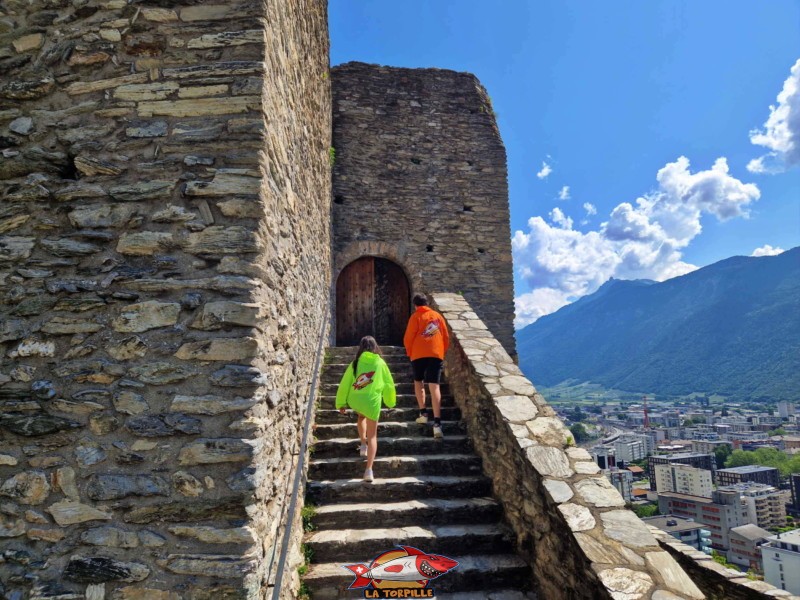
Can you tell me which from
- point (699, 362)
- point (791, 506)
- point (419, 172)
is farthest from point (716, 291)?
point (419, 172)

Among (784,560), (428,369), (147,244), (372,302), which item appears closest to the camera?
(147,244)

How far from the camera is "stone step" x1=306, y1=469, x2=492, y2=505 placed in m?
3.84

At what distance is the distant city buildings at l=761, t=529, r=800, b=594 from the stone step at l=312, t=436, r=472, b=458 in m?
12.9

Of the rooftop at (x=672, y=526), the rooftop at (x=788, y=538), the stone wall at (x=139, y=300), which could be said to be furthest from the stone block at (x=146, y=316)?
the rooftop at (x=672, y=526)

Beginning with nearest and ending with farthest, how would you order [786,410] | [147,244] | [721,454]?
[147,244] → [721,454] → [786,410]

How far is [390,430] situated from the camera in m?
4.71

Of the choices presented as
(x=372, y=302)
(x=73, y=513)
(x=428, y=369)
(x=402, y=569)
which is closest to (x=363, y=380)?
(x=428, y=369)

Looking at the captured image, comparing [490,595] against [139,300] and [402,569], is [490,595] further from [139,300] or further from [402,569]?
[139,300]

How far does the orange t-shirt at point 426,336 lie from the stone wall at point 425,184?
4276 millimetres

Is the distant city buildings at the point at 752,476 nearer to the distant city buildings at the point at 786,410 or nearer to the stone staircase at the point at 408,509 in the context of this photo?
the stone staircase at the point at 408,509

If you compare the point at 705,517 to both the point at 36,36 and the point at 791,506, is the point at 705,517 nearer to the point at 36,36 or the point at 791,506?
the point at 791,506

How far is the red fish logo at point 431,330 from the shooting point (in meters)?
4.92

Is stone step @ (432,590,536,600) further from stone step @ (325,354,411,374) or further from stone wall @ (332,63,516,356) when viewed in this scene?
stone wall @ (332,63,516,356)

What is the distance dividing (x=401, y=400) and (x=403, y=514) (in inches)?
71.6
